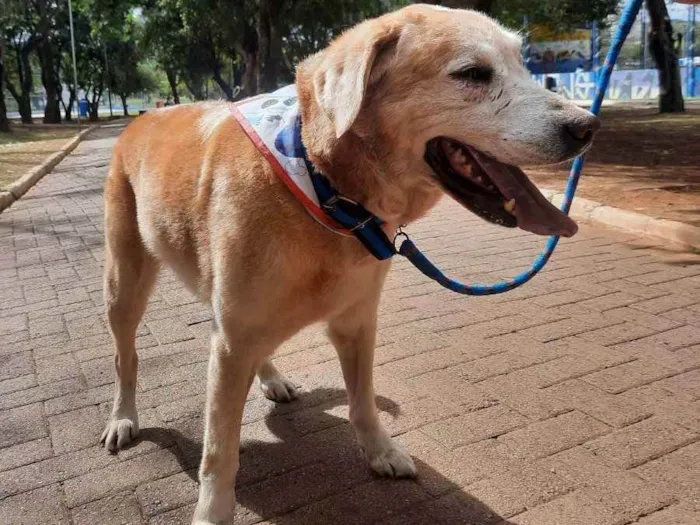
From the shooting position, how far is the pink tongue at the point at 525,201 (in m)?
2.22

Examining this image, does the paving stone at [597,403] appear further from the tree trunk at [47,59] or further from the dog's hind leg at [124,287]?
the tree trunk at [47,59]

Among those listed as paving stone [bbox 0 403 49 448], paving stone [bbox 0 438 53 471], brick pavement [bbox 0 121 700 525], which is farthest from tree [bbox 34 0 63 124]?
paving stone [bbox 0 438 53 471]

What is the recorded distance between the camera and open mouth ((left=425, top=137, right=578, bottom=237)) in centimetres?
220

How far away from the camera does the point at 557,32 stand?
109 ft

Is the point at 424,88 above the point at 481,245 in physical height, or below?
above

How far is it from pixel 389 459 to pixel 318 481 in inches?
12.3

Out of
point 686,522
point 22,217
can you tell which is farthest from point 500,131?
point 22,217

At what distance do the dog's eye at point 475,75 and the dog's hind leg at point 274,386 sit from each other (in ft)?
6.20

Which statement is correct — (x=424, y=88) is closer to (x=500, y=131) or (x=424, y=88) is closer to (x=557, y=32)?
(x=500, y=131)

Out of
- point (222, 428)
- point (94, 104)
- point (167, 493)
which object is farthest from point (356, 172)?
point (94, 104)

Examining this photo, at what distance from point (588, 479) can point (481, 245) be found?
392 cm

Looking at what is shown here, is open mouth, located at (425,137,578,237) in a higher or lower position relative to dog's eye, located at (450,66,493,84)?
lower

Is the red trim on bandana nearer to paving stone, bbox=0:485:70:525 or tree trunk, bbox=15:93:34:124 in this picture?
paving stone, bbox=0:485:70:525

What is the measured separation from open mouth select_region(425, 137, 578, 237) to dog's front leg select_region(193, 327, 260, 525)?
94 cm
